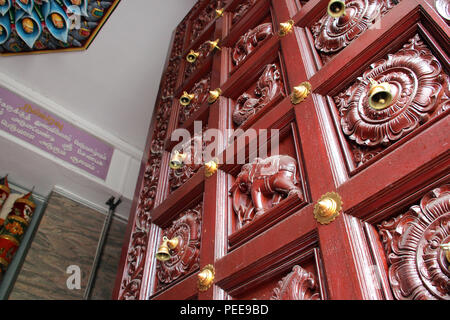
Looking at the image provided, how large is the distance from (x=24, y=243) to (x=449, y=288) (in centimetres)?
305

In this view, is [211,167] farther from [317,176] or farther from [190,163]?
[317,176]

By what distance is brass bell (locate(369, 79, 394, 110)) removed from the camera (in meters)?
0.74

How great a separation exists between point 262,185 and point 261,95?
0.36 metres

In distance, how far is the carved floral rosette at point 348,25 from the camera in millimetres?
958

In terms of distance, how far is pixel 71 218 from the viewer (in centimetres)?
312

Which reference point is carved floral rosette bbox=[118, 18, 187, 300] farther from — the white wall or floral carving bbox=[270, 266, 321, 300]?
the white wall

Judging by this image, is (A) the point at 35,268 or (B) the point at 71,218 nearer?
(A) the point at 35,268

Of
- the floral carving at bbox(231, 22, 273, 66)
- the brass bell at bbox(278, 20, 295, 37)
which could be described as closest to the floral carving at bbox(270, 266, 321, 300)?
the brass bell at bbox(278, 20, 295, 37)

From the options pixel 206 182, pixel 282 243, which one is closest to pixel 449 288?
pixel 282 243

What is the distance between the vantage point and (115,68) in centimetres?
314

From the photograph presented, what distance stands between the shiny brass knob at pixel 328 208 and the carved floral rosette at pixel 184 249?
402 mm

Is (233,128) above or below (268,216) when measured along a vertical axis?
above

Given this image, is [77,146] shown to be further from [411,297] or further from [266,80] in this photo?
[411,297]

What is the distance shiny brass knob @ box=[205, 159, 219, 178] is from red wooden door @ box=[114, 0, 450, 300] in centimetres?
2
